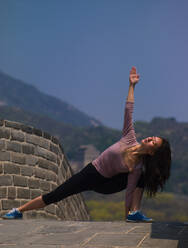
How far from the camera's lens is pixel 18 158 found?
721 centimetres

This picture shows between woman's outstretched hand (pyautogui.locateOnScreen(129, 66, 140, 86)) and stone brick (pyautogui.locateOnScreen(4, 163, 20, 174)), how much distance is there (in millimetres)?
2703

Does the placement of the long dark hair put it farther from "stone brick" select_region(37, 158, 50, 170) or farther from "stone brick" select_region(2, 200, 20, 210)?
"stone brick" select_region(37, 158, 50, 170)

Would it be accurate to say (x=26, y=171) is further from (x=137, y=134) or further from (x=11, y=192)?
(x=137, y=134)

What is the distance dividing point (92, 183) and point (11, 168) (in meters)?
2.18

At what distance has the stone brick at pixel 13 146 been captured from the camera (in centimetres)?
707

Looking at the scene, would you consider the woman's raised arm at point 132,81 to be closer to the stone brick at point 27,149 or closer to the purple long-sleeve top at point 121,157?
the purple long-sleeve top at point 121,157

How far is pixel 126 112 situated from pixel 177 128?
160 m

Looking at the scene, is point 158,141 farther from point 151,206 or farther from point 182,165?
point 182,165

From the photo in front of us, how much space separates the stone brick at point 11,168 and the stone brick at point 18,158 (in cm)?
8

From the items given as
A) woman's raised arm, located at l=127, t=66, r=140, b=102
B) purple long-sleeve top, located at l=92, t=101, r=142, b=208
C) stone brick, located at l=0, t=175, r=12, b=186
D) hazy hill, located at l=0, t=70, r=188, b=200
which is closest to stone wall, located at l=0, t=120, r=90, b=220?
stone brick, located at l=0, t=175, r=12, b=186

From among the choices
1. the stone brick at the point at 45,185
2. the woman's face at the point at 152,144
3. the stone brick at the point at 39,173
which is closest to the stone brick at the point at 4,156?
the stone brick at the point at 39,173

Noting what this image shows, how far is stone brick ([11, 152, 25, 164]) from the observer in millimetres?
7117

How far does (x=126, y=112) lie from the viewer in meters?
5.00

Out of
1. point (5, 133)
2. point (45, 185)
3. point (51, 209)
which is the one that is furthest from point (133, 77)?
point (51, 209)
